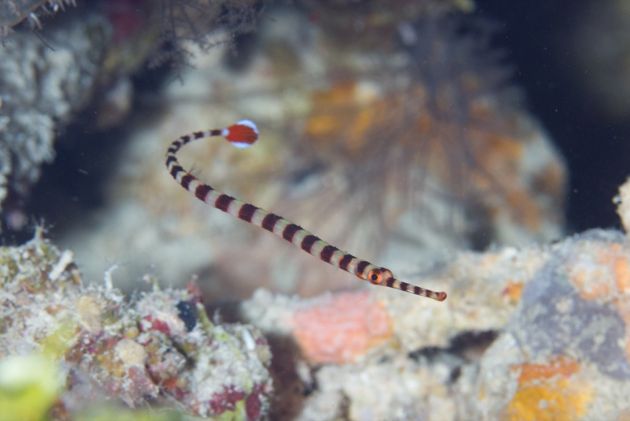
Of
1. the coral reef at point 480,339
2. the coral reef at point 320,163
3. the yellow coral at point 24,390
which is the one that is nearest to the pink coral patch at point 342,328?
the coral reef at point 480,339

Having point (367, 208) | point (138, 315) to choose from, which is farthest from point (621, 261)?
point (367, 208)

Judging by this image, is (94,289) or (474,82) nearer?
(94,289)

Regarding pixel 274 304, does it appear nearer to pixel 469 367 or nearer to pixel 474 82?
pixel 469 367

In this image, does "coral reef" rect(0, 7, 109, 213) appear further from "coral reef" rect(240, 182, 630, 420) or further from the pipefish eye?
the pipefish eye

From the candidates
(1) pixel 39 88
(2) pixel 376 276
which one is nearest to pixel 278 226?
(2) pixel 376 276

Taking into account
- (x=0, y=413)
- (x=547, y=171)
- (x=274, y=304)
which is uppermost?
(x=547, y=171)

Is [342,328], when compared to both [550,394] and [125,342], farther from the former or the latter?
[125,342]

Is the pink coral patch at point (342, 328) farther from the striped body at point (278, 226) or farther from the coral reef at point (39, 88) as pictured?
the coral reef at point (39, 88)
